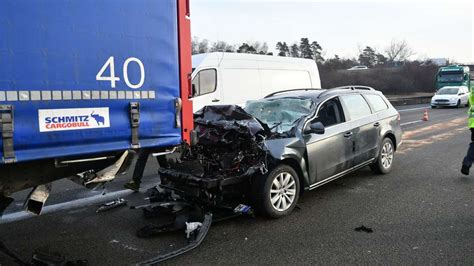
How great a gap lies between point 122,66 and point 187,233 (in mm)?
2020

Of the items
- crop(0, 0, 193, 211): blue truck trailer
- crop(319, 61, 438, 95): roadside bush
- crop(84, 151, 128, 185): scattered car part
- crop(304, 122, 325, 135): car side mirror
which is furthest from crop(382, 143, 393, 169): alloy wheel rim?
crop(319, 61, 438, 95): roadside bush

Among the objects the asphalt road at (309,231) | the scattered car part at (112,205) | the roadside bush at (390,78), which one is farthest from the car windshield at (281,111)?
the roadside bush at (390,78)

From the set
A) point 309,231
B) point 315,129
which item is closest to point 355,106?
point 315,129

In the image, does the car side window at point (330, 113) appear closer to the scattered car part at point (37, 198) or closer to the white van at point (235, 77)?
the scattered car part at point (37, 198)

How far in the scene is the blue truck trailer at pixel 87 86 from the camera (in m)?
3.09

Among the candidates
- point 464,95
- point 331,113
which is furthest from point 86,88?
point 464,95

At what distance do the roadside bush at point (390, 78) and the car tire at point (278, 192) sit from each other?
151ft

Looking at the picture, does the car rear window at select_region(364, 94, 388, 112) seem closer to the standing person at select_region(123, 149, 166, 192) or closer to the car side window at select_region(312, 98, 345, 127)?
the car side window at select_region(312, 98, 345, 127)

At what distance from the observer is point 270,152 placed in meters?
5.42

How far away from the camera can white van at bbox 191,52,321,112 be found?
502 inches

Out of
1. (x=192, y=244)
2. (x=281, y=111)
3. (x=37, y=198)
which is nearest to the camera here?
(x=37, y=198)

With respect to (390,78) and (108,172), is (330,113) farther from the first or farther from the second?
(390,78)

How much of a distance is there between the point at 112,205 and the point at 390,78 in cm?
5391

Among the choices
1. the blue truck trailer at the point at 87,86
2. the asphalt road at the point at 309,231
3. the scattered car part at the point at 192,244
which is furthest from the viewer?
the asphalt road at the point at 309,231
